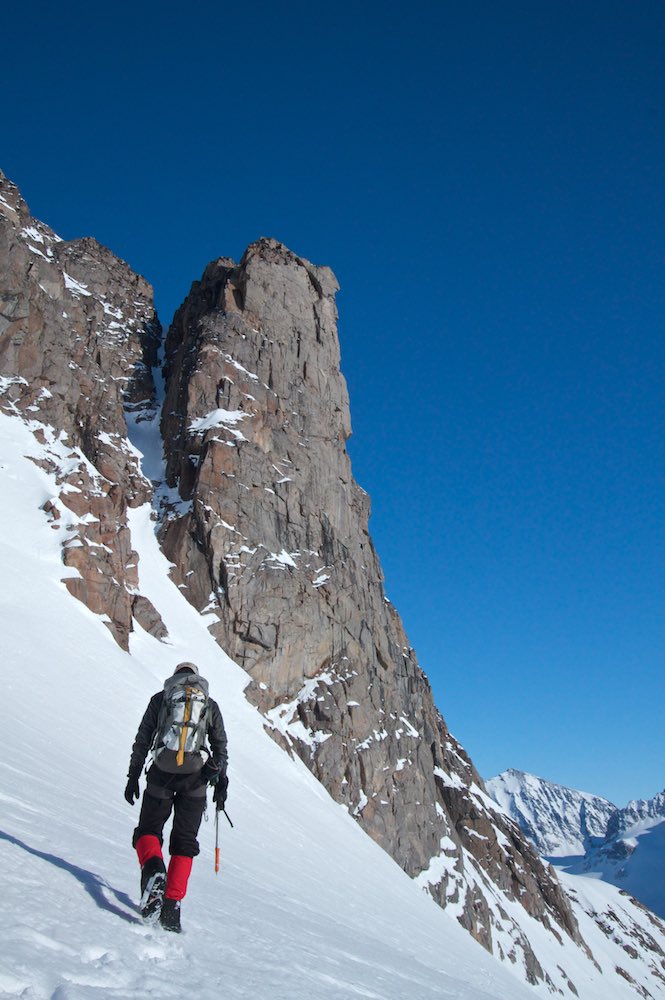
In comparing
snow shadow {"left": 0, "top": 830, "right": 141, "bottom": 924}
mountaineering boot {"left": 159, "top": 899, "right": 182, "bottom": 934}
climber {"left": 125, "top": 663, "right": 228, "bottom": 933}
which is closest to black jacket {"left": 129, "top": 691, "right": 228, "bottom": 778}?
climber {"left": 125, "top": 663, "right": 228, "bottom": 933}

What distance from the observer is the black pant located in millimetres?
5410

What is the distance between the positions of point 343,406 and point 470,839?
38214 mm

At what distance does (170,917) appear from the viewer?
485cm

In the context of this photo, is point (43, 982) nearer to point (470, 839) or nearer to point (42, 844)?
point (42, 844)

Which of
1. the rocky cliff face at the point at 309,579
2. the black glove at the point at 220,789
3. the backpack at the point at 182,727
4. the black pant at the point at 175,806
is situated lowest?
the black pant at the point at 175,806

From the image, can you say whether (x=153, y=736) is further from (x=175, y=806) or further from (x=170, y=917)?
(x=170, y=917)

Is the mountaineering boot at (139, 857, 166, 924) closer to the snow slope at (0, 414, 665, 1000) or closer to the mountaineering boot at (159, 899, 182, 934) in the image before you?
the mountaineering boot at (159, 899, 182, 934)

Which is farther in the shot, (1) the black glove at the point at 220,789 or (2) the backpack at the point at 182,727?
(1) the black glove at the point at 220,789

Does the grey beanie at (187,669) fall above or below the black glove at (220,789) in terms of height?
above

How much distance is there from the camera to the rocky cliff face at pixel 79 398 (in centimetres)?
3369

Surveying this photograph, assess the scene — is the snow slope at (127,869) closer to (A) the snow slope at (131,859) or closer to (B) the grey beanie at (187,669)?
(A) the snow slope at (131,859)

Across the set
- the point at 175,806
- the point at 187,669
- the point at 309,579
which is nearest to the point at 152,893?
the point at 175,806

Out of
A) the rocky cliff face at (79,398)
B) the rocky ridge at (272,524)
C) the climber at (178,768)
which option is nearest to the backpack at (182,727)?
the climber at (178,768)

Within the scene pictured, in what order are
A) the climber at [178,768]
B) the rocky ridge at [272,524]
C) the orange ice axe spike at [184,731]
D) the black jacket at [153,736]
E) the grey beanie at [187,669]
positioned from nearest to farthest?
the climber at [178,768], the orange ice axe spike at [184,731], the black jacket at [153,736], the grey beanie at [187,669], the rocky ridge at [272,524]
